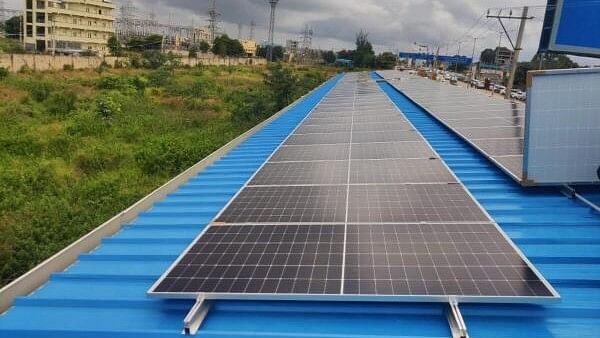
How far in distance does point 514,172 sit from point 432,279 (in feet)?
15.9

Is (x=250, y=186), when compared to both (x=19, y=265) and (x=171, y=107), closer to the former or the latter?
(x=19, y=265)

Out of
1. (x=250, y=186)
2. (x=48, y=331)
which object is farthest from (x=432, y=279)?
(x=250, y=186)

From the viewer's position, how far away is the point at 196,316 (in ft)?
14.6

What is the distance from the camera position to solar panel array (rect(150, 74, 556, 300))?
180 inches

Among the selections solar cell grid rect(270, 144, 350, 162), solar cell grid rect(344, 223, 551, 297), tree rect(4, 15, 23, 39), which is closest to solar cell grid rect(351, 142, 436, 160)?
solar cell grid rect(270, 144, 350, 162)

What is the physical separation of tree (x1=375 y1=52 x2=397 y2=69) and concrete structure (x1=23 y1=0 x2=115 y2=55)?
66.8 metres

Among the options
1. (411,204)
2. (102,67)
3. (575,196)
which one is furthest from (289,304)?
(102,67)

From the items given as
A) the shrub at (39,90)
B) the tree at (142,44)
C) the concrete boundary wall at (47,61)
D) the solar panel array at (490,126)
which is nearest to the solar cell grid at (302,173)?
the solar panel array at (490,126)

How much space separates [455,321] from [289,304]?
1683mm

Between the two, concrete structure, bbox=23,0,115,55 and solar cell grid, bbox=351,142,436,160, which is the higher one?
concrete structure, bbox=23,0,115,55

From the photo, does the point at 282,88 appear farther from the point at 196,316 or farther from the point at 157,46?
the point at 157,46

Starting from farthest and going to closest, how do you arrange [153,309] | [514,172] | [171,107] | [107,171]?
[171,107] → [107,171] → [514,172] → [153,309]

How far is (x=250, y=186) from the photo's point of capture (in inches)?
337

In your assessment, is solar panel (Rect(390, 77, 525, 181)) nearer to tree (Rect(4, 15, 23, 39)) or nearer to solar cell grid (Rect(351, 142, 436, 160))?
solar cell grid (Rect(351, 142, 436, 160))
